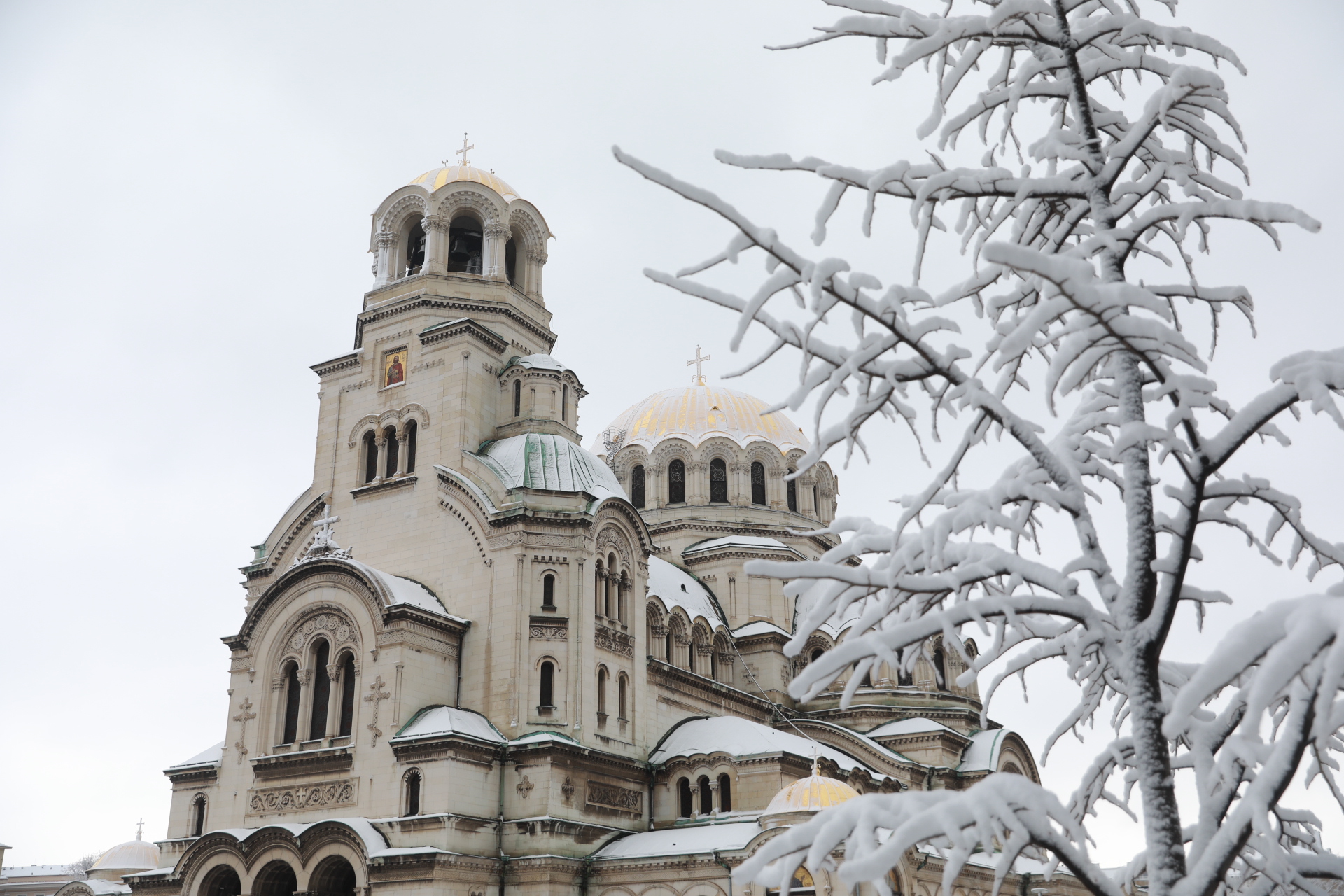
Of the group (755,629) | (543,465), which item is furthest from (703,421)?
(543,465)

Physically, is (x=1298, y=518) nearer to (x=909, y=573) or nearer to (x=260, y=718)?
(x=909, y=573)

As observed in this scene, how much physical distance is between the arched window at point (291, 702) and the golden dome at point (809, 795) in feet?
38.6

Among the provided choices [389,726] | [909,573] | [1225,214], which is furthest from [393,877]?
[1225,214]

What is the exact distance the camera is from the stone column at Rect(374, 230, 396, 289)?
110 ft

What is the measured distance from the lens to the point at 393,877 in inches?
928

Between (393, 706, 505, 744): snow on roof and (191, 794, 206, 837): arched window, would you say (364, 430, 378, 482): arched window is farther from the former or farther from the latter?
(191, 794, 206, 837): arched window

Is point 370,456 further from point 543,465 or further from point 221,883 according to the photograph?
point 221,883

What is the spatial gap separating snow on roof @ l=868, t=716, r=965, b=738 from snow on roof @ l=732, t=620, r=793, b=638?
175 inches

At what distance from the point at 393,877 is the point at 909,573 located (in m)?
20.6

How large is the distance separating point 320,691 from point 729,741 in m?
10.4

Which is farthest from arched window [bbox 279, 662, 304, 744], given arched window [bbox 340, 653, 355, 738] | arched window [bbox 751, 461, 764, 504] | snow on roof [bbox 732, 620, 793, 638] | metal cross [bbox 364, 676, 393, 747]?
arched window [bbox 751, 461, 764, 504]

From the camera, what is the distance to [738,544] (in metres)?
40.4

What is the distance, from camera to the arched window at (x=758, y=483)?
43.6m

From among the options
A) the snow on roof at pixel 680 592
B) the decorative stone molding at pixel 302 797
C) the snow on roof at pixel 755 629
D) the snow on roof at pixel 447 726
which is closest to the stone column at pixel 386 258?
the snow on roof at pixel 680 592
